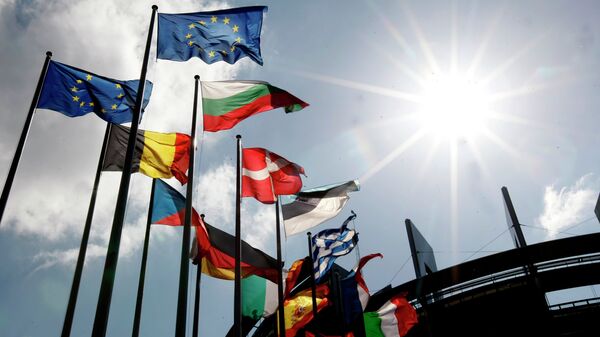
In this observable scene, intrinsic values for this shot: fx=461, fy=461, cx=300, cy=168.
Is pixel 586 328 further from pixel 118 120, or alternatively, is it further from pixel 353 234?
pixel 118 120

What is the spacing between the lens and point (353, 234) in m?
21.0

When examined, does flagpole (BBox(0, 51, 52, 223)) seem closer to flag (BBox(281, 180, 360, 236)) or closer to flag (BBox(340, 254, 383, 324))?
flag (BBox(281, 180, 360, 236))

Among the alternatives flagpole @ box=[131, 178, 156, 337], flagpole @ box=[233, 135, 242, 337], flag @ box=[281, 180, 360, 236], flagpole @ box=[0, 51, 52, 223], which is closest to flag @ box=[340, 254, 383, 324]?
flag @ box=[281, 180, 360, 236]

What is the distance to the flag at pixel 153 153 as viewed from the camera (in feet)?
48.1

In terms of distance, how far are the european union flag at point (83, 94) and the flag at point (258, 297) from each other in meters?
9.42

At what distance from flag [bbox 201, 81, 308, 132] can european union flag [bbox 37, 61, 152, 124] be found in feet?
7.60

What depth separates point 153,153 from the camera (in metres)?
14.9

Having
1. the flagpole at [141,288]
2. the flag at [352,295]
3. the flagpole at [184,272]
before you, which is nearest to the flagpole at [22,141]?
the flagpole at [184,272]

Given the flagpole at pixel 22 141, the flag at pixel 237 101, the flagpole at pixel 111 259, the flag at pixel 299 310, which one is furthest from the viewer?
the flag at pixel 299 310

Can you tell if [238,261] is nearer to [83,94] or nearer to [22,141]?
[22,141]

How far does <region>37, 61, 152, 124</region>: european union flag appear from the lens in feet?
42.5

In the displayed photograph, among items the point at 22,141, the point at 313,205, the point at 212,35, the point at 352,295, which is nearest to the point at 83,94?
the point at 22,141

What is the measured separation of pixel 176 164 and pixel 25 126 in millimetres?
4709

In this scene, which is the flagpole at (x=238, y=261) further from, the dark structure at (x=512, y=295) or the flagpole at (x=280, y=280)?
the dark structure at (x=512, y=295)
